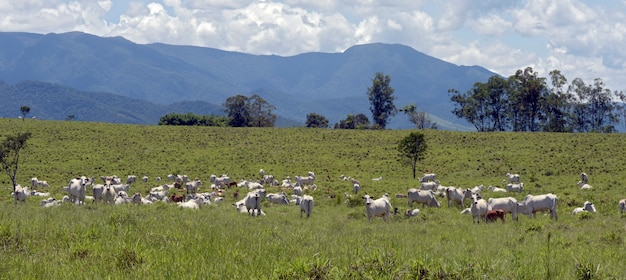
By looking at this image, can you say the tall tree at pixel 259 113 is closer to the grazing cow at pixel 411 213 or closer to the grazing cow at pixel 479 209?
the grazing cow at pixel 411 213

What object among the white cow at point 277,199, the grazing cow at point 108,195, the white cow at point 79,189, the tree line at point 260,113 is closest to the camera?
the grazing cow at point 108,195

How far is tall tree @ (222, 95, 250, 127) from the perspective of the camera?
132m

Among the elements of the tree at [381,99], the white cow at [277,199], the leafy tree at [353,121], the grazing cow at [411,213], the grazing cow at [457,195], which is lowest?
the white cow at [277,199]

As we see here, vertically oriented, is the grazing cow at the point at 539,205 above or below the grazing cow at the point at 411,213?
above

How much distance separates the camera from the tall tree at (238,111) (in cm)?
13162

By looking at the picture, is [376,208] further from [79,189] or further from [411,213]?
[79,189]

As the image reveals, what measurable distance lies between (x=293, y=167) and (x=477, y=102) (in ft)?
249

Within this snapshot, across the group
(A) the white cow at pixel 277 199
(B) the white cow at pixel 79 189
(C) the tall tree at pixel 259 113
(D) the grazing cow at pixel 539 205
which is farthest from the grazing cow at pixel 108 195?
(C) the tall tree at pixel 259 113

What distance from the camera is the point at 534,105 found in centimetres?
11600

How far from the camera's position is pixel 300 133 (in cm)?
8794

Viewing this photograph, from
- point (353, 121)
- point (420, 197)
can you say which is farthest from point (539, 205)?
point (353, 121)

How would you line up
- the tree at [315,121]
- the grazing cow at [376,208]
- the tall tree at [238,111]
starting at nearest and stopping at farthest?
the grazing cow at [376,208], the tall tree at [238,111], the tree at [315,121]

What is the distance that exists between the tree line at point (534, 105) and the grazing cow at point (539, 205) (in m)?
98.9

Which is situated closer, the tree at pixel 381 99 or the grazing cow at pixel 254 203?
the grazing cow at pixel 254 203
